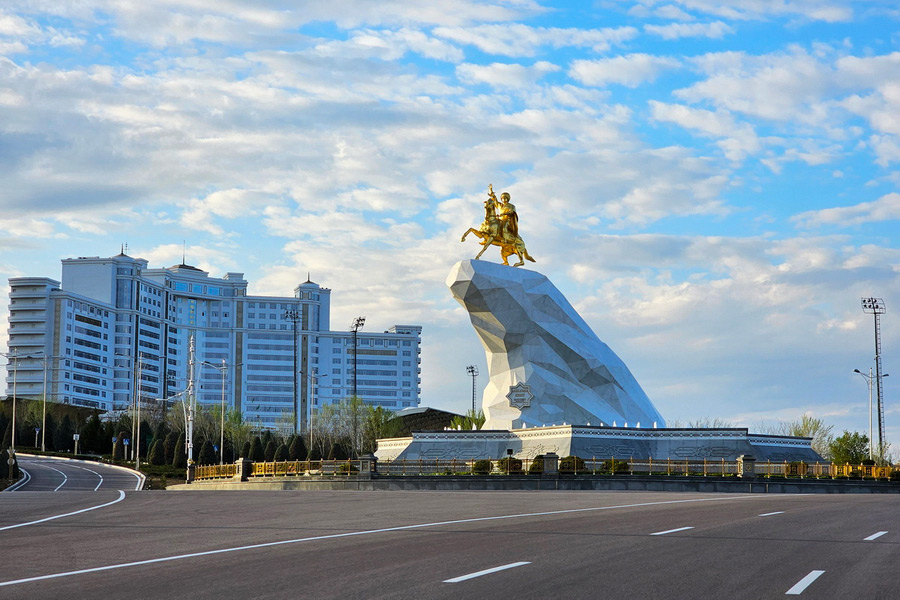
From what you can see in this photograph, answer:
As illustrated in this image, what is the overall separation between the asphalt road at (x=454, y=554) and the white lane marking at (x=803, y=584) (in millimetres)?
32

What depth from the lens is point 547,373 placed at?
6612 centimetres

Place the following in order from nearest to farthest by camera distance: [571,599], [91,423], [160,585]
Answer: [571,599] → [160,585] → [91,423]

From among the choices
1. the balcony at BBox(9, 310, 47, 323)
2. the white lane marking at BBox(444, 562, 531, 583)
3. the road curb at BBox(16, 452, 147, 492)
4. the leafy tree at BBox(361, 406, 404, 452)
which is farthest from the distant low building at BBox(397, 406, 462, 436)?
the balcony at BBox(9, 310, 47, 323)

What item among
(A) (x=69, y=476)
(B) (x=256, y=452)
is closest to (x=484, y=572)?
(A) (x=69, y=476)

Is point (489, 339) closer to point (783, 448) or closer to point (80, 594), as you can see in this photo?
point (783, 448)

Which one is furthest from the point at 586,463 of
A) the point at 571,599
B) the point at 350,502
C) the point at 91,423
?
the point at 91,423

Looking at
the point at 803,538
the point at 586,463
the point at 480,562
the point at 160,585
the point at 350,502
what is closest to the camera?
the point at 160,585

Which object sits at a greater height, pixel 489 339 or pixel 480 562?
pixel 489 339

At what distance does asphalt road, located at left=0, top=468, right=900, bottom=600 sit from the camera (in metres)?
10.6

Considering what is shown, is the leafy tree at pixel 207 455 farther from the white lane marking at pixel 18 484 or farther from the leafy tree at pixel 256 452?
the white lane marking at pixel 18 484

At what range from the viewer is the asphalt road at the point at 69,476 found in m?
59.5

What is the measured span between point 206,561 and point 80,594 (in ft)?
9.75

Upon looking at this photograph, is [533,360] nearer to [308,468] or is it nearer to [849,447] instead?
[308,468]

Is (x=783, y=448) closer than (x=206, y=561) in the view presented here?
No
